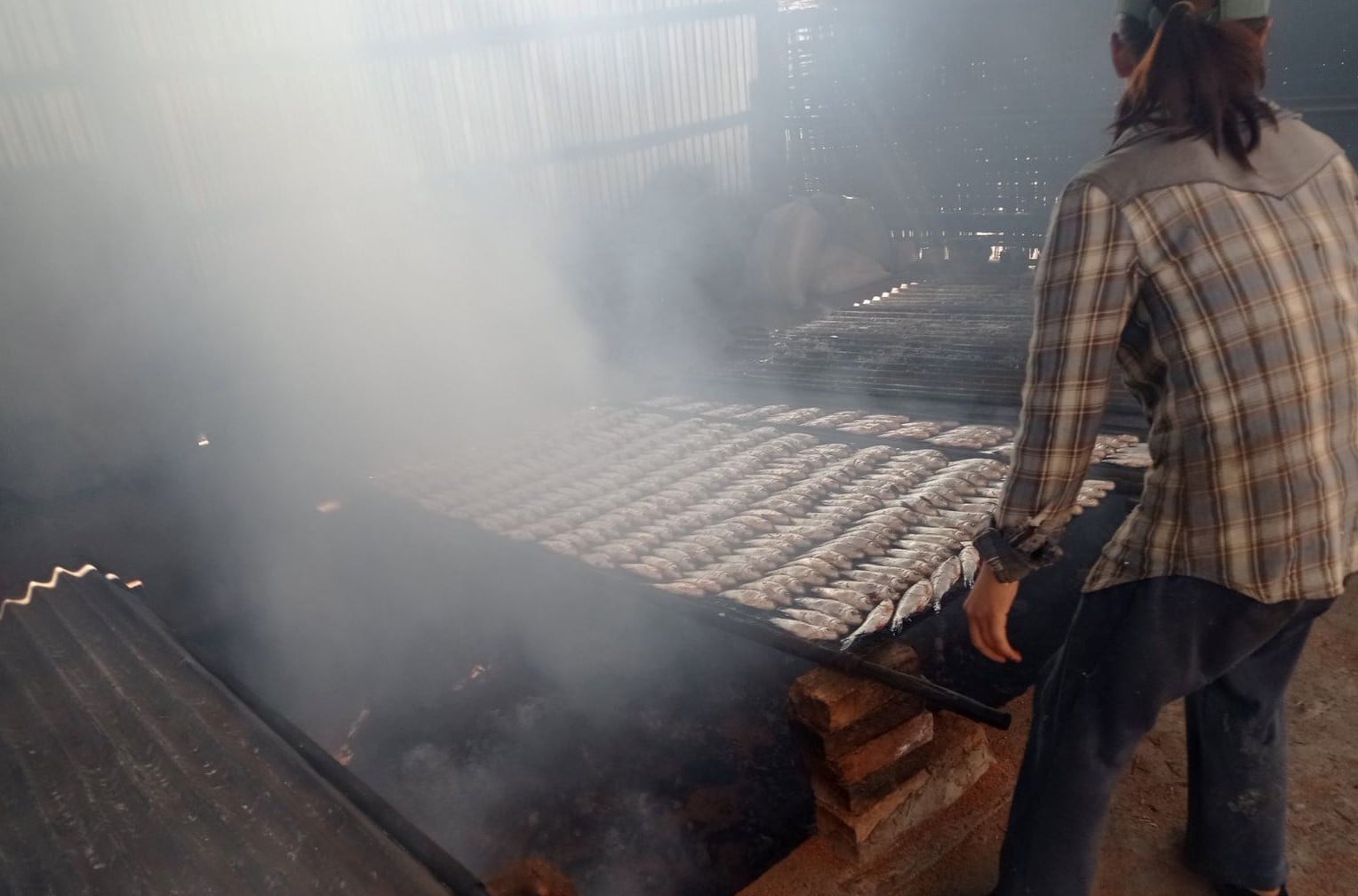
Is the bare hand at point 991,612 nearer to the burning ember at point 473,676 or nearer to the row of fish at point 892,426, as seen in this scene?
the row of fish at point 892,426

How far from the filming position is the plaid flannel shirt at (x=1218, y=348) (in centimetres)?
202

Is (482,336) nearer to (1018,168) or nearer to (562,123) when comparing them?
(562,123)

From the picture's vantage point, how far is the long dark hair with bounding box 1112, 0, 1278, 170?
201 centimetres

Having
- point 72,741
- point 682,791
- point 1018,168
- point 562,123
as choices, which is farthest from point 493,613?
point 1018,168

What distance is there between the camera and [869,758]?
9.82 ft

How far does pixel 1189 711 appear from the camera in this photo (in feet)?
8.82

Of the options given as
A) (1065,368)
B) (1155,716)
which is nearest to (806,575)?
(1155,716)

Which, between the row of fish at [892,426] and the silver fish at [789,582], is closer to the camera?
the silver fish at [789,582]

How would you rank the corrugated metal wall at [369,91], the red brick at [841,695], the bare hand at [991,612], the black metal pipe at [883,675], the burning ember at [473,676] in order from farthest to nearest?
the corrugated metal wall at [369,91] → the burning ember at [473,676] → the red brick at [841,695] → the black metal pipe at [883,675] → the bare hand at [991,612]

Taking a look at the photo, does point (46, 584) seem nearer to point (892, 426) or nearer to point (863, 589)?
point (863, 589)

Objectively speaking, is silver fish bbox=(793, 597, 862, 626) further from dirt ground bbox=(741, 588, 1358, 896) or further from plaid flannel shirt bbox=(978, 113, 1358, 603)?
plaid flannel shirt bbox=(978, 113, 1358, 603)

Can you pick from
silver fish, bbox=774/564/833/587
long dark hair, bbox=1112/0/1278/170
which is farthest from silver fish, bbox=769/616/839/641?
long dark hair, bbox=1112/0/1278/170

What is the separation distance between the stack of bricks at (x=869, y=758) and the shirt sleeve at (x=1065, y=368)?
0.87 meters

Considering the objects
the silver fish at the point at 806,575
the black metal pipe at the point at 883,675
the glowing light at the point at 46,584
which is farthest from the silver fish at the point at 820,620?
the glowing light at the point at 46,584
